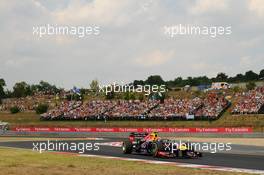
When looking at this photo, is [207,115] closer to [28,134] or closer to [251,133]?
[251,133]

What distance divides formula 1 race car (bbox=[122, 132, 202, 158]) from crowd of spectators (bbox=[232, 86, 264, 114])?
30.6 meters

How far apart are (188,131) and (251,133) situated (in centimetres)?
729

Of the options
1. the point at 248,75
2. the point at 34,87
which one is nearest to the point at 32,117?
the point at 248,75

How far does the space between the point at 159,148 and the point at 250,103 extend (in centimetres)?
3536

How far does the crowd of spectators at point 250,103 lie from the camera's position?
52763 millimetres

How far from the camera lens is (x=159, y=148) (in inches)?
851

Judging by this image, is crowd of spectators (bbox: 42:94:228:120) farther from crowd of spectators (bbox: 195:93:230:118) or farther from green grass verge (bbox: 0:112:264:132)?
green grass verge (bbox: 0:112:264:132)

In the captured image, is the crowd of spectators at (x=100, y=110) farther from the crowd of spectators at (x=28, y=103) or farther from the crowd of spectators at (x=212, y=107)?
the crowd of spectators at (x=28, y=103)

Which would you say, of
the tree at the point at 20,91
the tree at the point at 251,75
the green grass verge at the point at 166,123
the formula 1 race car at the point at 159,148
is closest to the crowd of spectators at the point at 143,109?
the green grass verge at the point at 166,123

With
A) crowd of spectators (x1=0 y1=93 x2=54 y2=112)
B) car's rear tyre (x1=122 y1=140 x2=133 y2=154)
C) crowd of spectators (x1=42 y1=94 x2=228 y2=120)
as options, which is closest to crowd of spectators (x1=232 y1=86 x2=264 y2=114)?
crowd of spectators (x1=42 y1=94 x2=228 y2=120)

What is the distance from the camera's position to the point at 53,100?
82.7 m

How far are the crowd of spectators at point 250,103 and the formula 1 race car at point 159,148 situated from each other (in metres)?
30.6

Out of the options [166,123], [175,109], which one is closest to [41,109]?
[175,109]

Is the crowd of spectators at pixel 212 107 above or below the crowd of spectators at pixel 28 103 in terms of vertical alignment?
below
